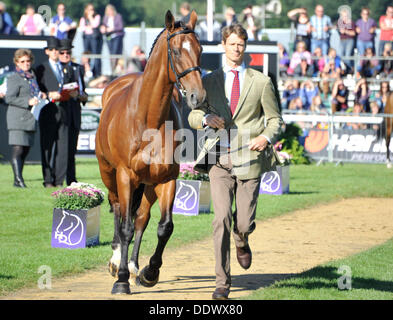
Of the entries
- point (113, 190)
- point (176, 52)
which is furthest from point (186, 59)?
point (113, 190)

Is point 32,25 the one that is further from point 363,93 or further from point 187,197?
point 187,197

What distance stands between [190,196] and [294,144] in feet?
26.4

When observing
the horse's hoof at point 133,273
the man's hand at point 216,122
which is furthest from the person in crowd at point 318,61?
the man's hand at point 216,122

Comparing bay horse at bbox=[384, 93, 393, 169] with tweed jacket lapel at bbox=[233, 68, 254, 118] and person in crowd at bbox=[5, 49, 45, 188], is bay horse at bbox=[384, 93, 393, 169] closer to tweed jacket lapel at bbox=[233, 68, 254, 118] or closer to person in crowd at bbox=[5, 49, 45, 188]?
person in crowd at bbox=[5, 49, 45, 188]

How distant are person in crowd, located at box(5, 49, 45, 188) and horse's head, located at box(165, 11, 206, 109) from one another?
7.77 m

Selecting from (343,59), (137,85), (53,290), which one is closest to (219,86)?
(137,85)

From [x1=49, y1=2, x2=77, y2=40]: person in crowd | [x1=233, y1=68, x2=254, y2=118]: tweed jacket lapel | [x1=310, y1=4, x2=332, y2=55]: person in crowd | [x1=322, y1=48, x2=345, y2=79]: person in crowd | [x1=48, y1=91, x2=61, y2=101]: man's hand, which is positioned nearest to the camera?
[x1=233, y1=68, x2=254, y2=118]: tweed jacket lapel

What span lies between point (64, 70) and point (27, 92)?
109 cm

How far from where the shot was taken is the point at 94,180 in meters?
15.9

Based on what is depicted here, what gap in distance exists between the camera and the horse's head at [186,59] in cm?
666

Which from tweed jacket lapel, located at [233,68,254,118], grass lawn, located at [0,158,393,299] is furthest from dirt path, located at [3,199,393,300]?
tweed jacket lapel, located at [233,68,254,118]

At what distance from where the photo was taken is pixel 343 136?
66.9 feet

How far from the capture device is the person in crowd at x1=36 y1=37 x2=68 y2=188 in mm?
14031
